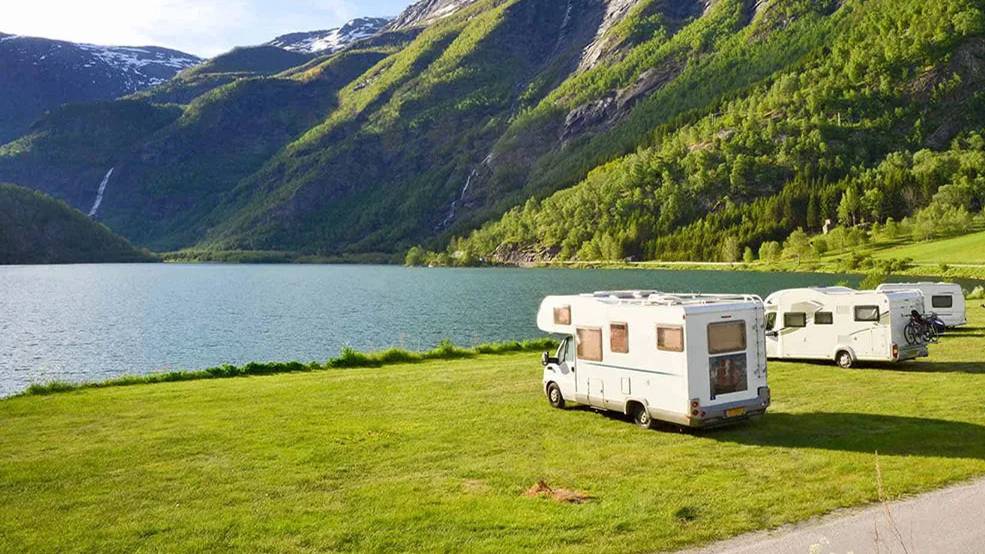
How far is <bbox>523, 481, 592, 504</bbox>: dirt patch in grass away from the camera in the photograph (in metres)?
13.5

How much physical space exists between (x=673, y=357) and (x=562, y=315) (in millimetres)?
4706

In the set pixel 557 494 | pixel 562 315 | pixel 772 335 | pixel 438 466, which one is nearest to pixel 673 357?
pixel 562 315

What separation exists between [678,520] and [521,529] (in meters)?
2.66

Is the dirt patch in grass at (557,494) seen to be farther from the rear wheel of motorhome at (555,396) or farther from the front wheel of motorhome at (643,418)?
the rear wheel of motorhome at (555,396)

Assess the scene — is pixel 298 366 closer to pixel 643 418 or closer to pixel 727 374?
pixel 643 418

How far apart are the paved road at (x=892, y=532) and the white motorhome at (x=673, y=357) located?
588cm

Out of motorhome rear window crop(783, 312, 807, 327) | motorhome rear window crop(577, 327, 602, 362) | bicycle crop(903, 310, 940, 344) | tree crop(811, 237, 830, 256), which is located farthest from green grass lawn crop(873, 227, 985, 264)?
motorhome rear window crop(577, 327, 602, 362)

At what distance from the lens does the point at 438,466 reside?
16.1 m

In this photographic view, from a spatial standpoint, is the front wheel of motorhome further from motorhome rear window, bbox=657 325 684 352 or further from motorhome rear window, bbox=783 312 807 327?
motorhome rear window, bbox=783 312 807 327

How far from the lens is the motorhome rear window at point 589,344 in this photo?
20.9 m

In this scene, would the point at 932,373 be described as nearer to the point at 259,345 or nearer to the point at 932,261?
the point at 259,345

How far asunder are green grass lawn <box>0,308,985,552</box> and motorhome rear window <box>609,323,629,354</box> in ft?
7.00

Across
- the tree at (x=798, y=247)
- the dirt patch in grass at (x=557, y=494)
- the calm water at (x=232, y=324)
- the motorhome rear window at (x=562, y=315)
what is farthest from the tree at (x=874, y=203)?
the dirt patch in grass at (x=557, y=494)

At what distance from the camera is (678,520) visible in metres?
12.3
